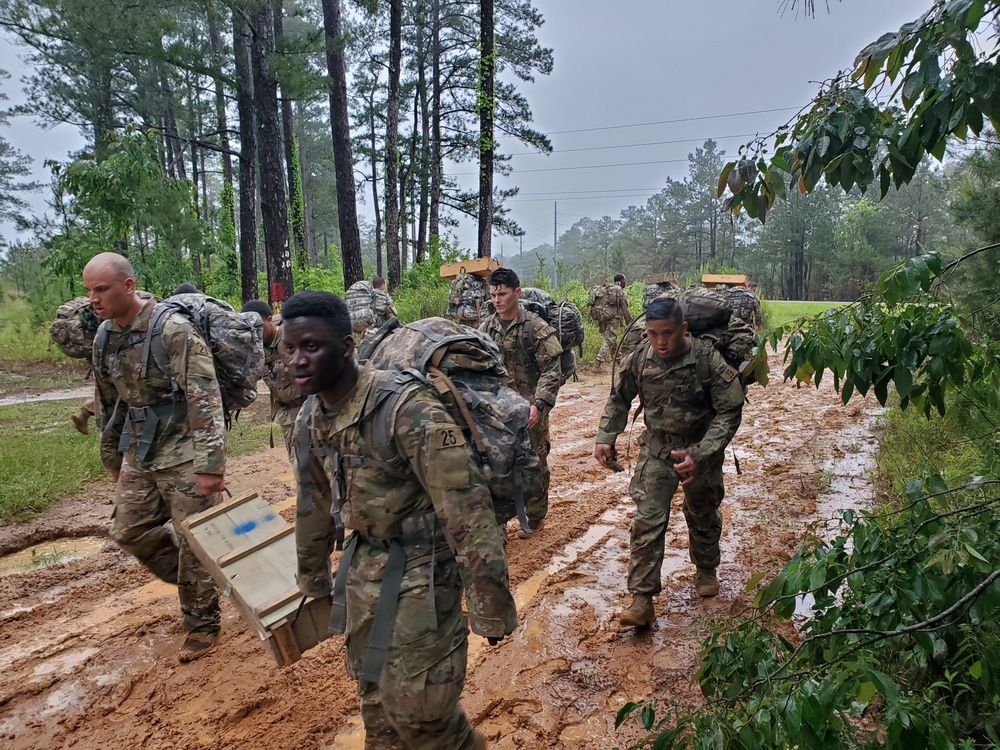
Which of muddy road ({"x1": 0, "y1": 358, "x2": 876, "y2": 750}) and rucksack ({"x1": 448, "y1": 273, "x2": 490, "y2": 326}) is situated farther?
rucksack ({"x1": 448, "y1": 273, "x2": 490, "y2": 326})

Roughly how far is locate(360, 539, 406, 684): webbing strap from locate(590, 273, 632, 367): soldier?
1306cm

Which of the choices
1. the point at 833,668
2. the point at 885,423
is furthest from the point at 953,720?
the point at 885,423

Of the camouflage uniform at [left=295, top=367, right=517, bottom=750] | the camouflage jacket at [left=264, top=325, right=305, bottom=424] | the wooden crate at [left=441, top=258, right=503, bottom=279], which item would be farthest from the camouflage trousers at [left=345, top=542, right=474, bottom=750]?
the wooden crate at [left=441, top=258, right=503, bottom=279]

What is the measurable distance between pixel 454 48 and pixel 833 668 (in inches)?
1049

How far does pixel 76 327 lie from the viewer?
16.5 ft

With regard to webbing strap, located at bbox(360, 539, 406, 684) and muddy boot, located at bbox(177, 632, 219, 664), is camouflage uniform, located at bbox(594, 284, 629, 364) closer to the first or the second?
muddy boot, located at bbox(177, 632, 219, 664)

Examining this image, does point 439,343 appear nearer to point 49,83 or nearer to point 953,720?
point 953,720

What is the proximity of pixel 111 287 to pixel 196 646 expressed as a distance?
7.26ft

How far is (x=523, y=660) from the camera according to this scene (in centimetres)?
372

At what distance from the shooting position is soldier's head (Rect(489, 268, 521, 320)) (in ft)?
18.5

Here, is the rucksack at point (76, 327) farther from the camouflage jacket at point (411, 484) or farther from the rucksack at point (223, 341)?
the camouflage jacket at point (411, 484)

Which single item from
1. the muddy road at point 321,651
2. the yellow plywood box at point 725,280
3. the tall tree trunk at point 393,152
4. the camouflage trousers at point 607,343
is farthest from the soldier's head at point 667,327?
the tall tree trunk at point 393,152

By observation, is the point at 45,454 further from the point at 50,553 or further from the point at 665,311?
the point at 665,311

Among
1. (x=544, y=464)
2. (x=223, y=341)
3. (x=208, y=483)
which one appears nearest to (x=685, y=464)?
(x=544, y=464)
